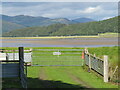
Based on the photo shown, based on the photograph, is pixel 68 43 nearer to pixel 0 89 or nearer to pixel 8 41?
pixel 8 41

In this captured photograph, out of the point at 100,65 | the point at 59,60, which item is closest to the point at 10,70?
the point at 100,65

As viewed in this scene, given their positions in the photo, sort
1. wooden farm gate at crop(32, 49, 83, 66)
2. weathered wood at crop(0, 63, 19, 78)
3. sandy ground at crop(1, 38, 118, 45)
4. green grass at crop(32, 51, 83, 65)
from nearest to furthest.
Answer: sandy ground at crop(1, 38, 118, 45) < weathered wood at crop(0, 63, 19, 78) < wooden farm gate at crop(32, 49, 83, 66) < green grass at crop(32, 51, 83, 65)

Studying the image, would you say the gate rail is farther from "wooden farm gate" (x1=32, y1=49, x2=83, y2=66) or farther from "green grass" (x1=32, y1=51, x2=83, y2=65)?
"green grass" (x1=32, y1=51, x2=83, y2=65)

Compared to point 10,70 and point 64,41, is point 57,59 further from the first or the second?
point 64,41

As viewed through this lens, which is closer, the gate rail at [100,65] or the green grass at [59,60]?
the gate rail at [100,65]

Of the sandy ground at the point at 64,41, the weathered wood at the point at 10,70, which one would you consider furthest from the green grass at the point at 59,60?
the sandy ground at the point at 64,41

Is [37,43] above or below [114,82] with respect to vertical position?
above

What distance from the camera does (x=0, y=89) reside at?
28.8 feet

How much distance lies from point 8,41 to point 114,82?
6.72 metres

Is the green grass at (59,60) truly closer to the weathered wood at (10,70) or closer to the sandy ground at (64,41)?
the weathered wood at (10,70)

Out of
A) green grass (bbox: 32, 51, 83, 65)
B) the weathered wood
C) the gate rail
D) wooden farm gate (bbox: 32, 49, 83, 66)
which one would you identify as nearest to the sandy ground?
the gate rail

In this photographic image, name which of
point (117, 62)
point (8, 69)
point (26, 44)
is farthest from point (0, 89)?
point (117, 62)

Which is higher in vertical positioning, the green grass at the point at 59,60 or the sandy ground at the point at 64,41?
the sandy ground at the point at 64,41

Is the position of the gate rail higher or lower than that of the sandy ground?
lower
